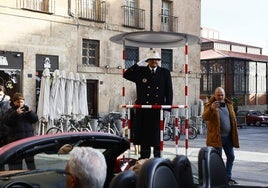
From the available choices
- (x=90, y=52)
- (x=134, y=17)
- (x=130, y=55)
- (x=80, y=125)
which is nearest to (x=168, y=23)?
(x=134, y=17)

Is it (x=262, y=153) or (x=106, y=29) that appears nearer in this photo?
(x=262, y=153)

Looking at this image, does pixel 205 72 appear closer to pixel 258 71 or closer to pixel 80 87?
pixel 258 71

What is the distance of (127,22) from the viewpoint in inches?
923

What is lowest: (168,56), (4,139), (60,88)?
(4,139)

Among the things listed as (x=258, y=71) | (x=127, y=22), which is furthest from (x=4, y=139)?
(x=258, y=71)

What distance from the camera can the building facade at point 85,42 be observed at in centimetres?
1842

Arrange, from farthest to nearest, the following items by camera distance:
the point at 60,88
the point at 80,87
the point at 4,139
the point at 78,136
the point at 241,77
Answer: the point at 241,77, the point at 80,87, the point at 60,88, the point at 4,139, the point at 78,136

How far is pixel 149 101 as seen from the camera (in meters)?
7.65

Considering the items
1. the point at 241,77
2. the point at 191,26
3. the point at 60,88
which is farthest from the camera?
the point at 241,77

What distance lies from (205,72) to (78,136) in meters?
38.0

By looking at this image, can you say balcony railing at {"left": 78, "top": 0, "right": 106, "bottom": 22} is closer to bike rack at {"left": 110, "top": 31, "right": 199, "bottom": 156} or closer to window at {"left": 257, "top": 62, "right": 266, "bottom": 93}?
bike rack at {"left": 110, "top": 31, "right": 199, "bottom": 156}

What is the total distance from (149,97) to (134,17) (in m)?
16.8

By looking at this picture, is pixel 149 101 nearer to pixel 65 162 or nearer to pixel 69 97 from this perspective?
pixel 65 162

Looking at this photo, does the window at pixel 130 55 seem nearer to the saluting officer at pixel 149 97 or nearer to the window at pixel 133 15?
the window at pixel 133 15
